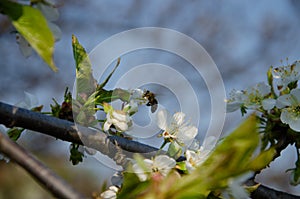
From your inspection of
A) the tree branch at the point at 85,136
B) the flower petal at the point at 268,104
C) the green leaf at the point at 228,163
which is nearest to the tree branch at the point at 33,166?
the green leaf at the point at 228,163

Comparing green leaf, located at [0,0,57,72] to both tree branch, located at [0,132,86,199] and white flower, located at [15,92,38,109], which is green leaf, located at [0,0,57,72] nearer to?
tree branch, located at [0,132,86,199]

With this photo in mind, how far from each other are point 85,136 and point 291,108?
372mm

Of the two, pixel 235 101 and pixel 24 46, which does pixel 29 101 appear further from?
pixel 235 101

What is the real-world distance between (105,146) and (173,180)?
1.11 feet

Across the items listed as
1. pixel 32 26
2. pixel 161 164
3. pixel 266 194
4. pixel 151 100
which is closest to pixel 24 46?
pixel 32 26

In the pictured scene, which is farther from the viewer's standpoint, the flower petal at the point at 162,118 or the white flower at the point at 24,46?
the flower petal at the point at 162,118

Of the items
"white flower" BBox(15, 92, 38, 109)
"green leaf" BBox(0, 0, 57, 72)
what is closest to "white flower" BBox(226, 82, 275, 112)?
"white flower" BBox(15, 92, 38, 109)

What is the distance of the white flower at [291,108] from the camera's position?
2.63 feet

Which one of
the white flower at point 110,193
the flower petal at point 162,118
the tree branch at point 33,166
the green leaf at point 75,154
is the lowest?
the tree branch at point 33,166

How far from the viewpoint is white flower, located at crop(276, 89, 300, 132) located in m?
0.80

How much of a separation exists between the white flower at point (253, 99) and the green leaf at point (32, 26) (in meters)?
0.52

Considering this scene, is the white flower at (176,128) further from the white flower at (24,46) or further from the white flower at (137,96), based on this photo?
the white flower at (24,46)

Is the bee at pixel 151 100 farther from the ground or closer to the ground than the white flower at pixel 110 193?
farther from the ground

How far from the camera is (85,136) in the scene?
67 cm
